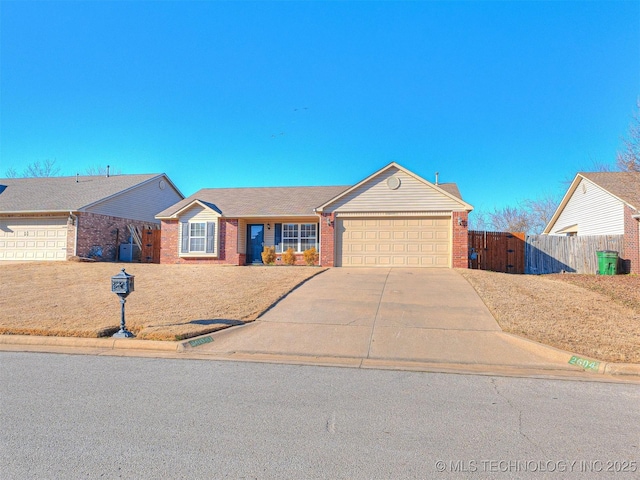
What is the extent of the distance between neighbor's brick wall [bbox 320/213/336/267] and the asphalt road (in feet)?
38.2

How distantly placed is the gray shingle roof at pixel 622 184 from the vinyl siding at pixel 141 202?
Answer: 2558cm

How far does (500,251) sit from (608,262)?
4213mm

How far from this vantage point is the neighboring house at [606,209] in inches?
714

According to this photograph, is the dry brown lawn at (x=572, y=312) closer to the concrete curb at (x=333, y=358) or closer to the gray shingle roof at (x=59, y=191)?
the concrete curb at (x=333, y=358)

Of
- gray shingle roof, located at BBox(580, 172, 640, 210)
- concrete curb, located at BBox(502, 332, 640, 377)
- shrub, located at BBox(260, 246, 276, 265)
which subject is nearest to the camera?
concrete curb, located at BBox(502, 332, 640, 377)

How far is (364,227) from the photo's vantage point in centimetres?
1789

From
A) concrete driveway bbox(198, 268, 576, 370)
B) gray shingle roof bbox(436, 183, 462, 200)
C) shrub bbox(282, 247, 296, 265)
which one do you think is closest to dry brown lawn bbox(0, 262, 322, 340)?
concrete driveway bbox(198, 268, 576, 370)

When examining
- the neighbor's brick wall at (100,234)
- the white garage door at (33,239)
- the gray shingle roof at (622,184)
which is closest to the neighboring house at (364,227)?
the neighbor's brick wall at (100,234)

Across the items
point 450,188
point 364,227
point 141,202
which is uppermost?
point 450,188

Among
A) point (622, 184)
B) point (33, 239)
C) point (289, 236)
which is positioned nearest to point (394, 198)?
point (289, 236)

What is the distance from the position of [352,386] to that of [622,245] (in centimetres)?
1827

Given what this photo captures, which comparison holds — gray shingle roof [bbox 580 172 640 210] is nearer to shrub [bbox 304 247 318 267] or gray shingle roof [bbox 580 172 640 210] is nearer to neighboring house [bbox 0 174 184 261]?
shrub [bbox 304 247 318 267]

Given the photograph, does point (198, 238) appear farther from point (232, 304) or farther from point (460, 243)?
point (460, 243)

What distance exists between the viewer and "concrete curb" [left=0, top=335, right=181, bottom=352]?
7.34 m
